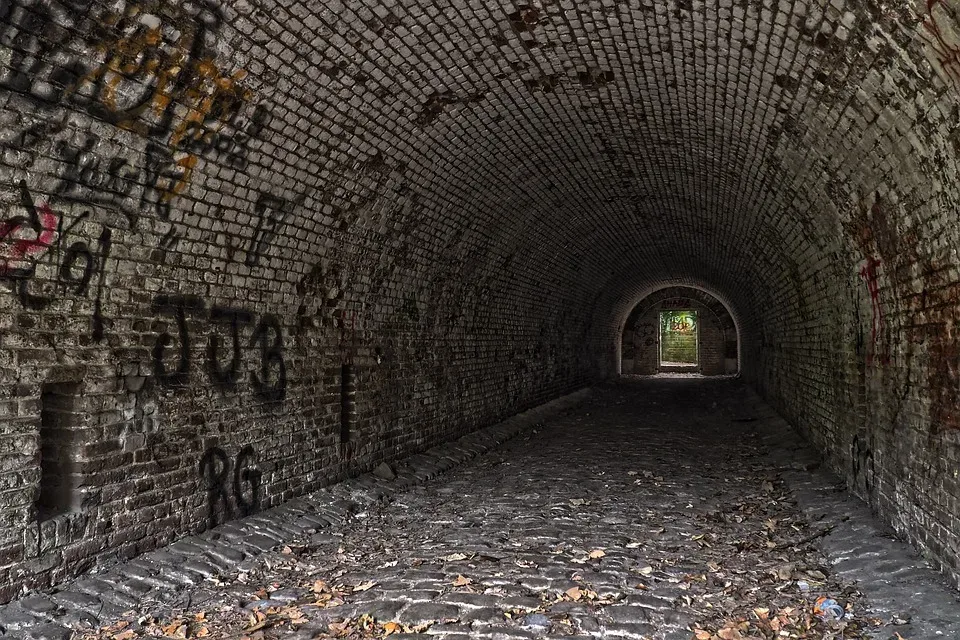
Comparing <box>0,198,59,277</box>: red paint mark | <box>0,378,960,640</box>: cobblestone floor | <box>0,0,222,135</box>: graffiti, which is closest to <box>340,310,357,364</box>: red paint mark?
<box>0,378,960,640</box>: cobblestone floor

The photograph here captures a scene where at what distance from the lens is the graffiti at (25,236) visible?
4980 mm

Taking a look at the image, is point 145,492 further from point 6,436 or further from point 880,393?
point 880,393

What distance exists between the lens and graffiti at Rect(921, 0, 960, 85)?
396cm

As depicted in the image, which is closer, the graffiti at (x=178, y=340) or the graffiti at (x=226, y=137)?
the graffiti at (x=226, y=137)

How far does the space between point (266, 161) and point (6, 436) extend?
315 centimetres

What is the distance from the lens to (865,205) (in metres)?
6.70

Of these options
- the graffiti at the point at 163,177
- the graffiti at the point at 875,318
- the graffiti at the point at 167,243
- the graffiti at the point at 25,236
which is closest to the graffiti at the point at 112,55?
the graffiti at the point at 163,177

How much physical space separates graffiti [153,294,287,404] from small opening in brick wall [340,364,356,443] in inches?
52.1

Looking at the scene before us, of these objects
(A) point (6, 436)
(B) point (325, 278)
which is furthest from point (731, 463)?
(A) point (6, 436)

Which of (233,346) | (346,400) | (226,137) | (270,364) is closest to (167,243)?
(226,137)

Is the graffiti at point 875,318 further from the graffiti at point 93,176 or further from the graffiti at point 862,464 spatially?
the graffiti at point 93,176

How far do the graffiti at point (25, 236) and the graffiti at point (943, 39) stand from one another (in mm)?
5443

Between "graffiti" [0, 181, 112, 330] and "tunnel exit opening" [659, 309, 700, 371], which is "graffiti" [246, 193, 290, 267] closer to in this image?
"graffiti" [0, 181, 112, 330]

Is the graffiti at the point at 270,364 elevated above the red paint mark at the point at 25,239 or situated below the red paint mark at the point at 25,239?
below
